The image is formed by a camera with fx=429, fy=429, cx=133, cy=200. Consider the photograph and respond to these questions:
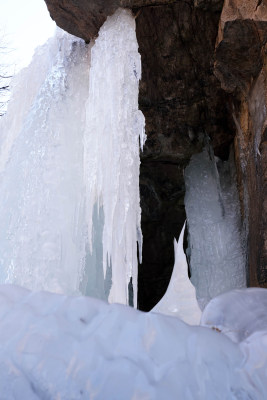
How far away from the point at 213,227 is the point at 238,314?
9.58 feet

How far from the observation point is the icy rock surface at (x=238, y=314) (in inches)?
46.9

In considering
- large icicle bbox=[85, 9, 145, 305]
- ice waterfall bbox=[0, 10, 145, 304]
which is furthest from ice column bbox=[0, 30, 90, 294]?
large icicle bbox=[85, 9, 145, 305]

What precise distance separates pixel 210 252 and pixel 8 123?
7.38 ft

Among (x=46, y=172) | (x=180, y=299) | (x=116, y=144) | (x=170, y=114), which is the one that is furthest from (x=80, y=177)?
Answer: (x=180, y=299)

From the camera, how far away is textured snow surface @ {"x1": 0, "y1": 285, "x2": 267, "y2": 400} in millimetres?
971

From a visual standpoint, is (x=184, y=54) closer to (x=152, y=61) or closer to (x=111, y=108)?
→ (x=152, y=61)

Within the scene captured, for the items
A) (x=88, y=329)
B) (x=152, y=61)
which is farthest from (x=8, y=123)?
(x=88, y=329)

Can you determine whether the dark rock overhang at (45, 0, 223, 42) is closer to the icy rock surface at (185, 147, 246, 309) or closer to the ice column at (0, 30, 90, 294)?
the ice column at (0, 30, 90, 294)

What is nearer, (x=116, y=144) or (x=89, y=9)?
(x=116, y=144)

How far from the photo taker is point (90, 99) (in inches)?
130

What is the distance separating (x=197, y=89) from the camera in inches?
155

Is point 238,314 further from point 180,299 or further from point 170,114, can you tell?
point 170,114

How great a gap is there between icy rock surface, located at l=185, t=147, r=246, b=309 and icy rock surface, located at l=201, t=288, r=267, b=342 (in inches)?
97.9

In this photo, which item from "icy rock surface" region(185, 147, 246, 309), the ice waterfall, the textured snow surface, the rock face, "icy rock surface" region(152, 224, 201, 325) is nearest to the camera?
the textured snow surface
